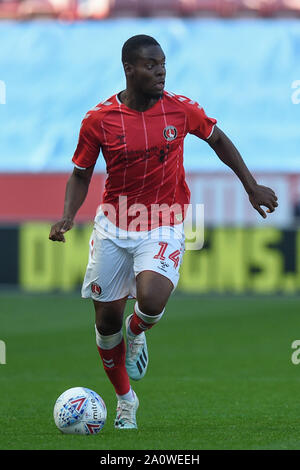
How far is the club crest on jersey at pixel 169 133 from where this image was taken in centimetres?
671

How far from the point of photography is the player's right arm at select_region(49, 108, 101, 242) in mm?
6699

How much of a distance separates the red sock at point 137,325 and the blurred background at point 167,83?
15310 millimetres

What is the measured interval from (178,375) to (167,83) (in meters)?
18.1

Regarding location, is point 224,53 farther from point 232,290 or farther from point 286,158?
point 232,290

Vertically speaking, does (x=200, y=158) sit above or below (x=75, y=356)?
above

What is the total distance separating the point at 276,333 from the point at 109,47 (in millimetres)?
16772

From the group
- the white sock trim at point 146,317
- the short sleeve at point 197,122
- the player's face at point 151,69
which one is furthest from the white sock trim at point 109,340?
the player's face at point 151,69

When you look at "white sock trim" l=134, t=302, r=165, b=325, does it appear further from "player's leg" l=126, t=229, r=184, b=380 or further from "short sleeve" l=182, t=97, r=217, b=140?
"short sleeve" l=182, t=97, r=217, b=140

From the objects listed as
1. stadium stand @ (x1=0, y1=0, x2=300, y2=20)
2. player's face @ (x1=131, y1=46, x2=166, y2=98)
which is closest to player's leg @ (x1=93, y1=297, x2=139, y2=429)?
player's face @ (x1=131, y1=46, x2=166, y2=98)

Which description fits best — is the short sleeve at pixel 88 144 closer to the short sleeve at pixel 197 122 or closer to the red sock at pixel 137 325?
the short sleeve at pixel 197 122

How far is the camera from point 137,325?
22.4ft

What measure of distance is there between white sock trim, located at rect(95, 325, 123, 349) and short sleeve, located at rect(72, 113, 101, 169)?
3.63ft
